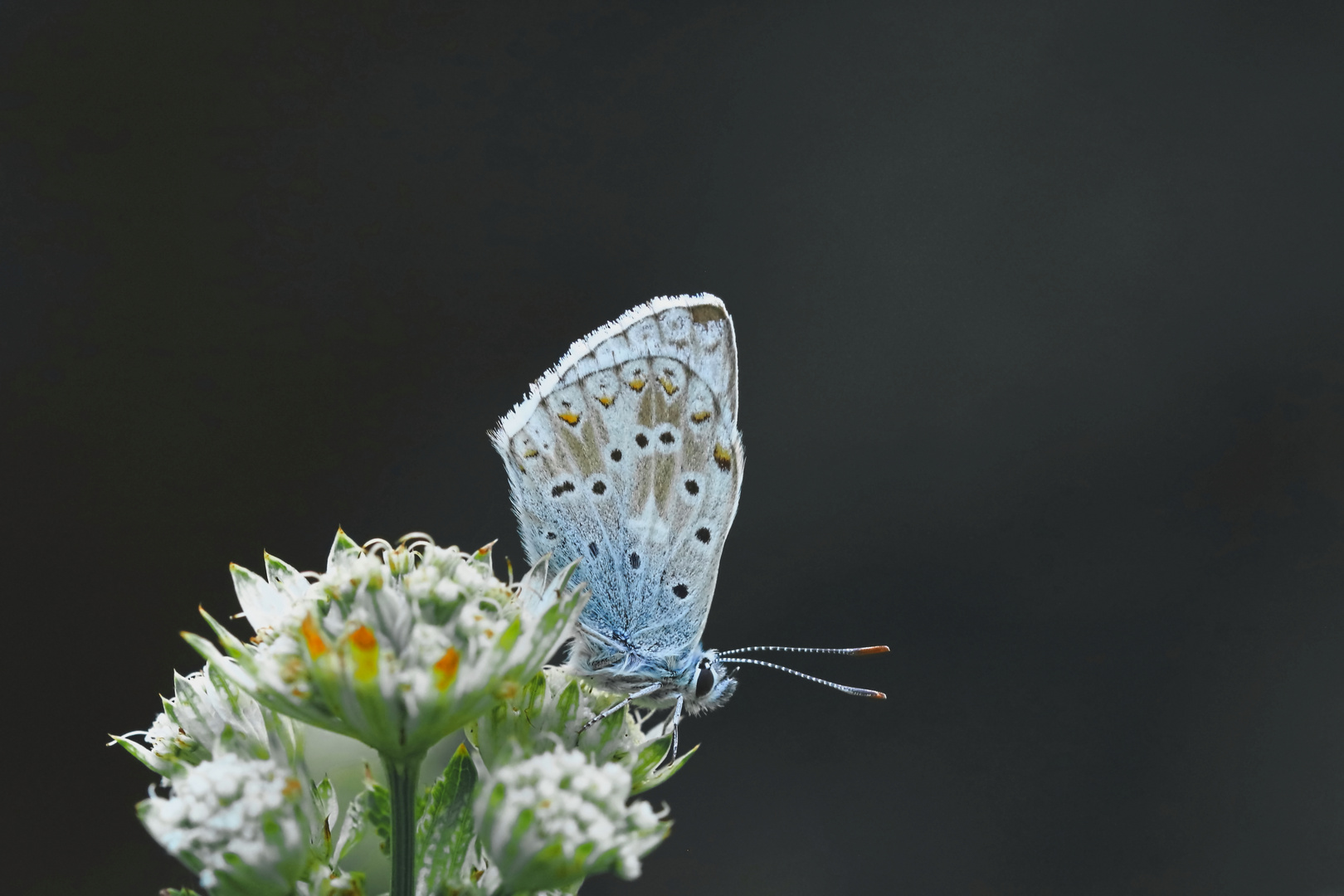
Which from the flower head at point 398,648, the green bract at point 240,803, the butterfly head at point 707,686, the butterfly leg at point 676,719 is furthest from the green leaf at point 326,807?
the butterfly head at point 707,686

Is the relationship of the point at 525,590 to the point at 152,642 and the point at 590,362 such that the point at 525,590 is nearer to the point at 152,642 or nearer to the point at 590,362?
the point at 590,362

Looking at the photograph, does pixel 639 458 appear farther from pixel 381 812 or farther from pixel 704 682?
pixel 381 812

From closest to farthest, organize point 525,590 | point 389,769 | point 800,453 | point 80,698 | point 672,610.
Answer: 1. point 389,769
2. point 525,590
3. point 672,610
4. point 80,698
5. point 800,453

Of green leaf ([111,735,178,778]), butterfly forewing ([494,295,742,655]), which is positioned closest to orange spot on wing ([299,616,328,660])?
green leaf ([111,735,178,778])

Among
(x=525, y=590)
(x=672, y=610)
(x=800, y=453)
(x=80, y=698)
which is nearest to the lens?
(x=525, y=590)

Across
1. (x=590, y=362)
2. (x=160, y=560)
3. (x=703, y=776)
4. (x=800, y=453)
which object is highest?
(x=590, y=362)

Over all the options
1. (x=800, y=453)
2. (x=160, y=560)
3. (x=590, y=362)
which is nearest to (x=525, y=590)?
(x=590, y=362)

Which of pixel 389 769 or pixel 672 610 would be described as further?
pixel 672 610
